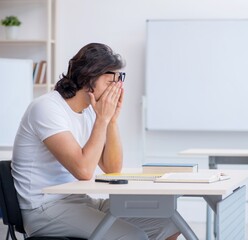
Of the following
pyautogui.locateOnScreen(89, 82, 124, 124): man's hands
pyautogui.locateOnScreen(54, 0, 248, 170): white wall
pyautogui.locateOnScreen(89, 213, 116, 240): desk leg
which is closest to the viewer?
pyautogui.locateOnScreen(89, 213, 116, 240): desk leg

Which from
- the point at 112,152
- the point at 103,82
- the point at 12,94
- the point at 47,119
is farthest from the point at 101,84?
the point at 12,94

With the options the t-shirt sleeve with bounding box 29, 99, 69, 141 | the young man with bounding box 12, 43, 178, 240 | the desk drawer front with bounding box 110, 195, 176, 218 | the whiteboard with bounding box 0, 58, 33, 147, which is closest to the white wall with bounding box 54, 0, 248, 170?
the whiteboard with bounding box 0, 58, 33, 147

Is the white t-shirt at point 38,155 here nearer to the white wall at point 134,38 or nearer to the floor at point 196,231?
the floor at point 196,231

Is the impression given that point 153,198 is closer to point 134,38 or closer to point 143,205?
point 143,205

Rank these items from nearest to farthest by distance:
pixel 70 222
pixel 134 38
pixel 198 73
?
1. pixel 70 222
2. pixel 198 73
3. pixel 134 38

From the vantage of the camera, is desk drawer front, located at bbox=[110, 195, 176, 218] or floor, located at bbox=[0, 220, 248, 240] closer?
desk drawer front, located at bbox=[110, 195, 176, 218]

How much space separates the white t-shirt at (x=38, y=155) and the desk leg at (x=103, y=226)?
0.27 meters

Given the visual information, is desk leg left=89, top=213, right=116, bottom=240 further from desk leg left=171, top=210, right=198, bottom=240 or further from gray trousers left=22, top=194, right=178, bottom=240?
desk leg left=171, top=210, right=198, bottom=240

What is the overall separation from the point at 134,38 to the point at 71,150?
4.20m

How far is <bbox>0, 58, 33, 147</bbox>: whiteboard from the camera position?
5027mm

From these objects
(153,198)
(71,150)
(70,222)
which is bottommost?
(70,222)

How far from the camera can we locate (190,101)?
6.07 m

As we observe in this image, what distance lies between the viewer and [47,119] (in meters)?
2.33

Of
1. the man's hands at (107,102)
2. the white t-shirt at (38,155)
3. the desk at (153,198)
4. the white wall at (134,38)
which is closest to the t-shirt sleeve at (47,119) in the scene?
the white t-shirt at (38,155)
